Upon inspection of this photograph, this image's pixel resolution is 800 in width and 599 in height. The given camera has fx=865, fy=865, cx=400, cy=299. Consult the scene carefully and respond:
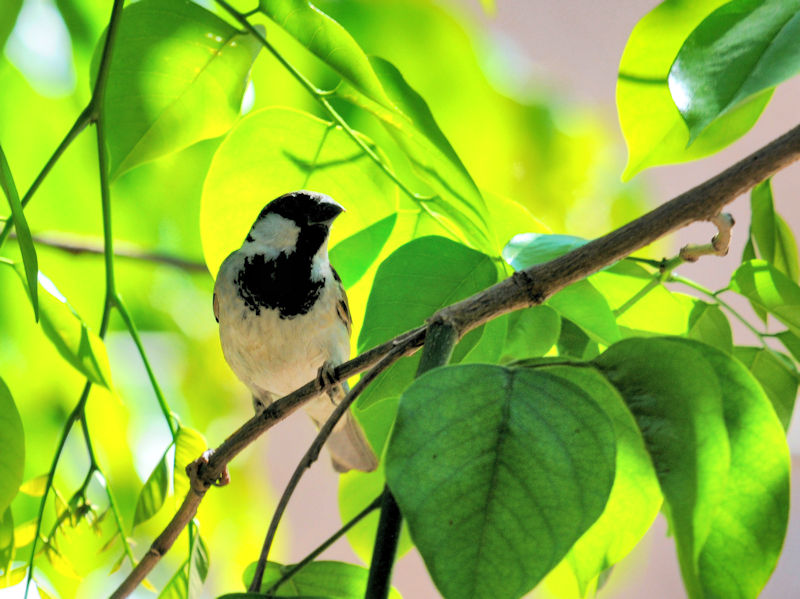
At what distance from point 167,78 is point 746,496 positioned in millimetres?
249

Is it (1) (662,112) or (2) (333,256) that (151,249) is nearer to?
(2) (333,256)

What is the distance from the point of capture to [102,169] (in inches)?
12.1

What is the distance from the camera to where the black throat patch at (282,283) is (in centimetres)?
54

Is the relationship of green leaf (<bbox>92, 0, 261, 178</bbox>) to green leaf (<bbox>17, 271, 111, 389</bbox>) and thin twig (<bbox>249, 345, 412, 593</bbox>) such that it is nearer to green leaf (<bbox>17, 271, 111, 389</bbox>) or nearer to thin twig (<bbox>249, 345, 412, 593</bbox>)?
green leaf (<bbox>17, 271, 111, 389</bbox>)

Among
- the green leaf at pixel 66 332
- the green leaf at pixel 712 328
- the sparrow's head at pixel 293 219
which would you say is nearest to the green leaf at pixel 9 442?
the green leaf at pixel 66 332

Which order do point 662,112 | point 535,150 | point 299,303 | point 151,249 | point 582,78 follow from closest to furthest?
point 662,112 → point 299,303 → point 151,249 → point 535,150 → point 582,78

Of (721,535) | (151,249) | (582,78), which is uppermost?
(582,78)

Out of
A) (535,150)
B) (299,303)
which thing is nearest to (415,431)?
(299,303)

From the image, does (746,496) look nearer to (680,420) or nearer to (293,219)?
(680,420)

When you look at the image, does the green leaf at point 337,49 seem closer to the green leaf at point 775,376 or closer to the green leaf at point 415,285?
the green leaf at point 415,285

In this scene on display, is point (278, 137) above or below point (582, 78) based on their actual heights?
below

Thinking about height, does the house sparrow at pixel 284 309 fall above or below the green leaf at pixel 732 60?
above

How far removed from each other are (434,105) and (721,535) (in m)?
0.57

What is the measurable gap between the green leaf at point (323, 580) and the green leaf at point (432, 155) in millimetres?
118
